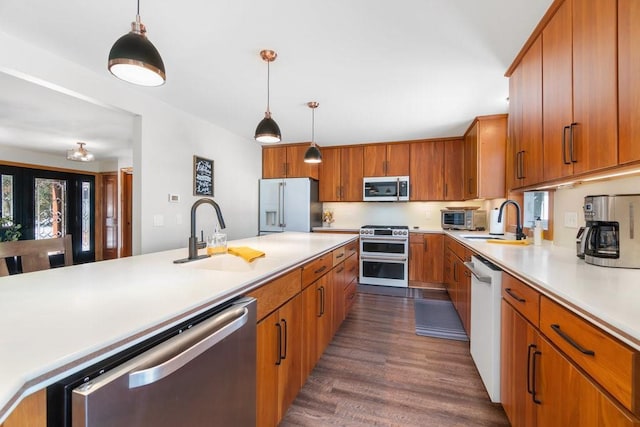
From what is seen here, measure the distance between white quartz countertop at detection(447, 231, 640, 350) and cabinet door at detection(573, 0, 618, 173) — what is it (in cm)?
48

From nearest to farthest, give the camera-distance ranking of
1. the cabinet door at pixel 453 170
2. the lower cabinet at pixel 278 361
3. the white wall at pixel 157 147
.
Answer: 1. the lower cabinet at pixel 278 361
2. the white wall at pixel 157 147
3. the cabinet door at pixel 453 170

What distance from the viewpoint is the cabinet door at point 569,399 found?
2.49ft

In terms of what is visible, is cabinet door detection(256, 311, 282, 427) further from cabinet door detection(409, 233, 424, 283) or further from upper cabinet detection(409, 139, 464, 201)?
upper cabinet detection(409, 139, 464, 201)

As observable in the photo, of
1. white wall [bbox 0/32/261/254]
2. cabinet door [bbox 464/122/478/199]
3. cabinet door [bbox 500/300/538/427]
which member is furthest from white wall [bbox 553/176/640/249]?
white wall [bbox 0/32/261/254]

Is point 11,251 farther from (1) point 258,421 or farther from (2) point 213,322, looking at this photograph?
(1) point 258,421

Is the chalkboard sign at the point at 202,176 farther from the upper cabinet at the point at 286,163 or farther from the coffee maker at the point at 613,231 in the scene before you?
the coffee maker at the point at 613,231

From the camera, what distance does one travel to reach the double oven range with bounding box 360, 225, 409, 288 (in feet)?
13.7

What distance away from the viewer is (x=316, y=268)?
74.5 inches

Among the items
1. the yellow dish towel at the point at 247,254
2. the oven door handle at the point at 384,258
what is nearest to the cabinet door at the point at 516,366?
the yellow dish towel at the point at 247,254

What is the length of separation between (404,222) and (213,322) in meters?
4.31

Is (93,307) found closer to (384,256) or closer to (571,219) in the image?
(571,219)

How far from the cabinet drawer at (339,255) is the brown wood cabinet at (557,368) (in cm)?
118

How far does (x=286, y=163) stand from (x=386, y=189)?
1.73 metres

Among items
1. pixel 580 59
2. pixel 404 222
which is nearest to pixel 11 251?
pixel 580 59
